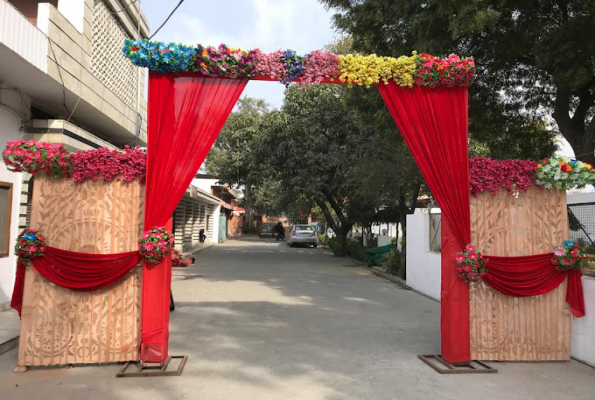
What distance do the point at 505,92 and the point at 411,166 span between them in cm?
303

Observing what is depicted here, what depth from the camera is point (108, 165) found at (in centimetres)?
490

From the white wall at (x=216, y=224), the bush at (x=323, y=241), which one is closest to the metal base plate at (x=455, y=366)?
the bush at (x=323, y=241)

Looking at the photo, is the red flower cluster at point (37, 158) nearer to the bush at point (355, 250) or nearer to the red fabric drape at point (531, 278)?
the red fabric drape at point (531, 278)

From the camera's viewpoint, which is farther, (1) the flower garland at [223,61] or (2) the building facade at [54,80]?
(2) the building facade at [54,80]

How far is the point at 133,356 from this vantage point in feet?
15.9

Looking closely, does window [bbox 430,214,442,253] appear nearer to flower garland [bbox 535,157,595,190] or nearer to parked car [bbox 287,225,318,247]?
flower garland [bbox 535,157,595,190]

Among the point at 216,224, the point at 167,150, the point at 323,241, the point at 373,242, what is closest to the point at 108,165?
the point at 167,150

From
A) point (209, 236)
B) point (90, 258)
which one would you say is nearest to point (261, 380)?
point (90, 258)

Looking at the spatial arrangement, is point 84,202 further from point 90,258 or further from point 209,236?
point 209,236

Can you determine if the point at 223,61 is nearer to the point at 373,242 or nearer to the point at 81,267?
the point at 81,267

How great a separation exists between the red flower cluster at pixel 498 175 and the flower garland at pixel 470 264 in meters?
0.79

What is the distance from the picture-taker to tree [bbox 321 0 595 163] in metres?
7.79

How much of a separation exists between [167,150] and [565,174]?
15.8 ft

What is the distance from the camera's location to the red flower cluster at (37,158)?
4746 mm
